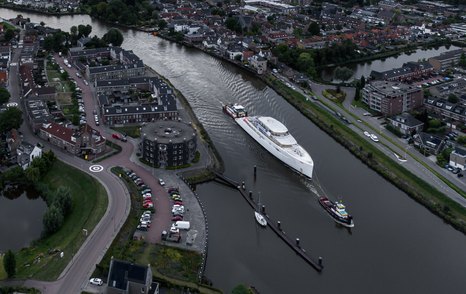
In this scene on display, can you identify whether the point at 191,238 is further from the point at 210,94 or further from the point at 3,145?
the point at 210,94

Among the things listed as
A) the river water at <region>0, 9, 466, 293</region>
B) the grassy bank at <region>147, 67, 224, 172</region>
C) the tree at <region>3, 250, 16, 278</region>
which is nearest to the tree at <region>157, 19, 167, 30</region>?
the grassy bank at <region>147, 67, 224, 172</region>

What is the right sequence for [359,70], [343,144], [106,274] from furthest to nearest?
[359,70]
[343,144]
[106,274]

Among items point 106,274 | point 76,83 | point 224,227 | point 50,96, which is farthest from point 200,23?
point 106,274

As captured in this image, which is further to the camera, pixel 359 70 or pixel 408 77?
pixel 359 70

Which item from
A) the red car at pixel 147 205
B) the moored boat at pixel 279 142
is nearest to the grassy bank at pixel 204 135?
the moored boat at pixel 279 142

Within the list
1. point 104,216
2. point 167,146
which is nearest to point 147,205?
point 104,216

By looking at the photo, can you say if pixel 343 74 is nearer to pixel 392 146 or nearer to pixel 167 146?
pixel 392 146
